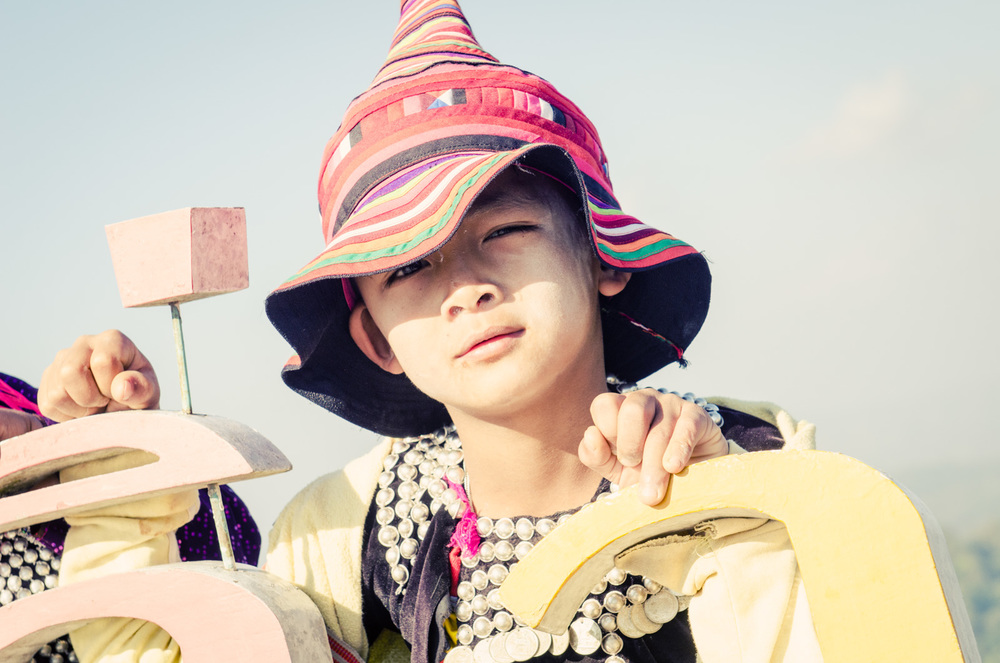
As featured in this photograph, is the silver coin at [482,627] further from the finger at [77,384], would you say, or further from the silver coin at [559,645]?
the finger at [77,384]

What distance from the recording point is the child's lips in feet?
5.23

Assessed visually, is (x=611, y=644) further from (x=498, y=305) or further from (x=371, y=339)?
(x=371, y=339)

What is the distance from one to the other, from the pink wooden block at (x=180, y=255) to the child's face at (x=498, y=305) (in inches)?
12.9

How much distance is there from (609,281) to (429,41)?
748mm

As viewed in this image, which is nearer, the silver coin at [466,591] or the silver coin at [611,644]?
the silver coin at [611,644]

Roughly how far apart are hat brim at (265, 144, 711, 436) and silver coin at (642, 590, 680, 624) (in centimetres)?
59

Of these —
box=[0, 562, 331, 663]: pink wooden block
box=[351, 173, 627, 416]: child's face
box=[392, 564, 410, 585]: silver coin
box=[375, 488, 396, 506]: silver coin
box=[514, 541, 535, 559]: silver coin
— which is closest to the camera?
box=[0, 562, 331, 663]: pink wooden block

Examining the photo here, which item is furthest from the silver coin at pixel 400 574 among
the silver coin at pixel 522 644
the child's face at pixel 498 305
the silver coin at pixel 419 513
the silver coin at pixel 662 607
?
the silver coin at pixel 662 607

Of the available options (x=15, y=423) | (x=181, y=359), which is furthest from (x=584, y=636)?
(x=15, y=423)

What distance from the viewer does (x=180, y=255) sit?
5.04 feet

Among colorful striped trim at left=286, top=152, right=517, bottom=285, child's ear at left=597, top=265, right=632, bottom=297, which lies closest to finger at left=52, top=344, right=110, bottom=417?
colorful striped trim at left=286, top=152, right=517, bottom=285

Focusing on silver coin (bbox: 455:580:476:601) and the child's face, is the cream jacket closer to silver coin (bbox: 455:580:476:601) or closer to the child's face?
silver coin (bbox: 455:580:476:601)

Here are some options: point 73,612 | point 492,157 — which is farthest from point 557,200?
point 73,612

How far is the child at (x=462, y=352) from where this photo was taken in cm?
162
